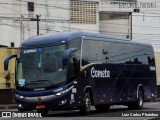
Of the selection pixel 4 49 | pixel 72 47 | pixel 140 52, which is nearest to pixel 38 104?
pixel 72 47

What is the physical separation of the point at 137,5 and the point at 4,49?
42.7 metres

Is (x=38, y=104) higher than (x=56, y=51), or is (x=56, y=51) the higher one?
(x=56, y=51)

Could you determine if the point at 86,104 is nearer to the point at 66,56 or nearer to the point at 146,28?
the point at 66,56

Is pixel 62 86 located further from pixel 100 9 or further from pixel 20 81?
pixel 100 9

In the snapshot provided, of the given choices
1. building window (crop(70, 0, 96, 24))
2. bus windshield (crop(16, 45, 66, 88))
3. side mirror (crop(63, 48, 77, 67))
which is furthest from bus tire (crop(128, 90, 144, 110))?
building window (crop(70, 0, 96, 24))

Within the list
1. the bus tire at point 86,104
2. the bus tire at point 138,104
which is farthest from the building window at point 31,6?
the bus tire at point 86,104

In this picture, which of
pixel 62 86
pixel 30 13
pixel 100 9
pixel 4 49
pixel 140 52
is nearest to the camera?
pixel 62 86

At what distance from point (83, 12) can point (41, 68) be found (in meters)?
54.7

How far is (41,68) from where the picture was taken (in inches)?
782

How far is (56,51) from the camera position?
1989 centimetres

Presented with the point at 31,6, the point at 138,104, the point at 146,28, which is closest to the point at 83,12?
the point at 31,6

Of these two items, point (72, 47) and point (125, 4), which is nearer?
point (72, 47)

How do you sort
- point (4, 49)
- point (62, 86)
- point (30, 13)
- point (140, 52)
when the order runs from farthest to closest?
point (30, 13) < point (4, 49) < point (140, 52) < point (62, 86)

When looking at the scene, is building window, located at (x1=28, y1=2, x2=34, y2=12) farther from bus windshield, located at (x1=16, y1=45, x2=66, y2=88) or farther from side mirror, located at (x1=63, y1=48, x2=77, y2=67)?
side mirror, located at (x1=63, y1=48, x2=77, y2=67)
